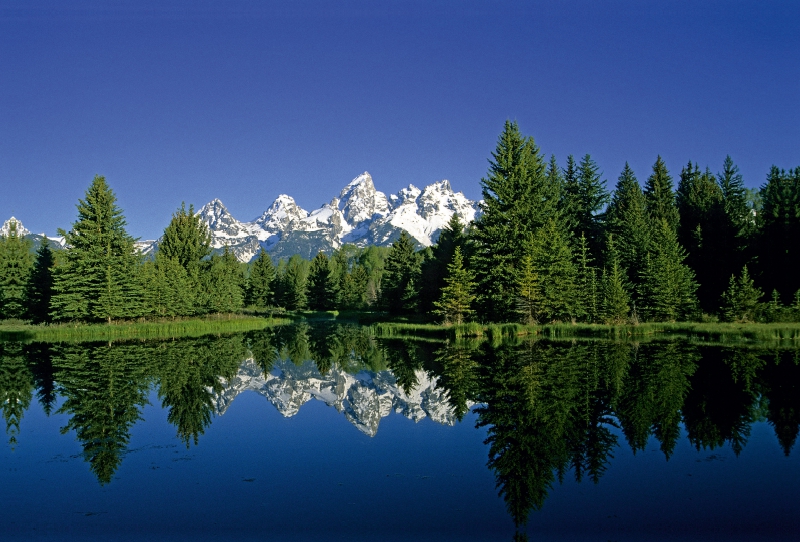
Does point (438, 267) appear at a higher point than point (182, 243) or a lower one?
lower

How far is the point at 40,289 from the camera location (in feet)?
170

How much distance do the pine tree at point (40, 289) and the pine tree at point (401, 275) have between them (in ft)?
114

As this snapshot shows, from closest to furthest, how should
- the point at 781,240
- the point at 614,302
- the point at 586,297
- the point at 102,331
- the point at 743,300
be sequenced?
1. the point at 743,300
2. the point at 614,302
3. the point at 586,297
4. the point at 102,331
5. the point at 781,240

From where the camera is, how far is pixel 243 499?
30.7 ft

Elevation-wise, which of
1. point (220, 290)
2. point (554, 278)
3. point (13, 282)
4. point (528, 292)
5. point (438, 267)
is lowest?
point (528, 292)

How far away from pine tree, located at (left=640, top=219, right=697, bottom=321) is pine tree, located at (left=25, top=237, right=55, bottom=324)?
50.4 meters

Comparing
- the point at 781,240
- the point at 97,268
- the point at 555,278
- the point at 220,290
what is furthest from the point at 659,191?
the point at 97,268

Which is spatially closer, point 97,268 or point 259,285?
point 97,268

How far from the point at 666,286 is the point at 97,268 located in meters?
45.1

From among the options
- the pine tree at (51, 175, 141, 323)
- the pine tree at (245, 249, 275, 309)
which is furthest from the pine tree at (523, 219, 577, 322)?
the pine tree at (245, 249, 275, 309)

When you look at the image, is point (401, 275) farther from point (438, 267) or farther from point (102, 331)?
point (102, 331)

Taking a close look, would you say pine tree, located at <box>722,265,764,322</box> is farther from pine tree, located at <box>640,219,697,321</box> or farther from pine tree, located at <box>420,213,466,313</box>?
pine tree, located at <box>420,213,466,313</box>

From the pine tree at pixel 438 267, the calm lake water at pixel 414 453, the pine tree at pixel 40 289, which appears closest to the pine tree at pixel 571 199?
the pine tree at pixel 438 267

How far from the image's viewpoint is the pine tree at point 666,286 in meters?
42.0
